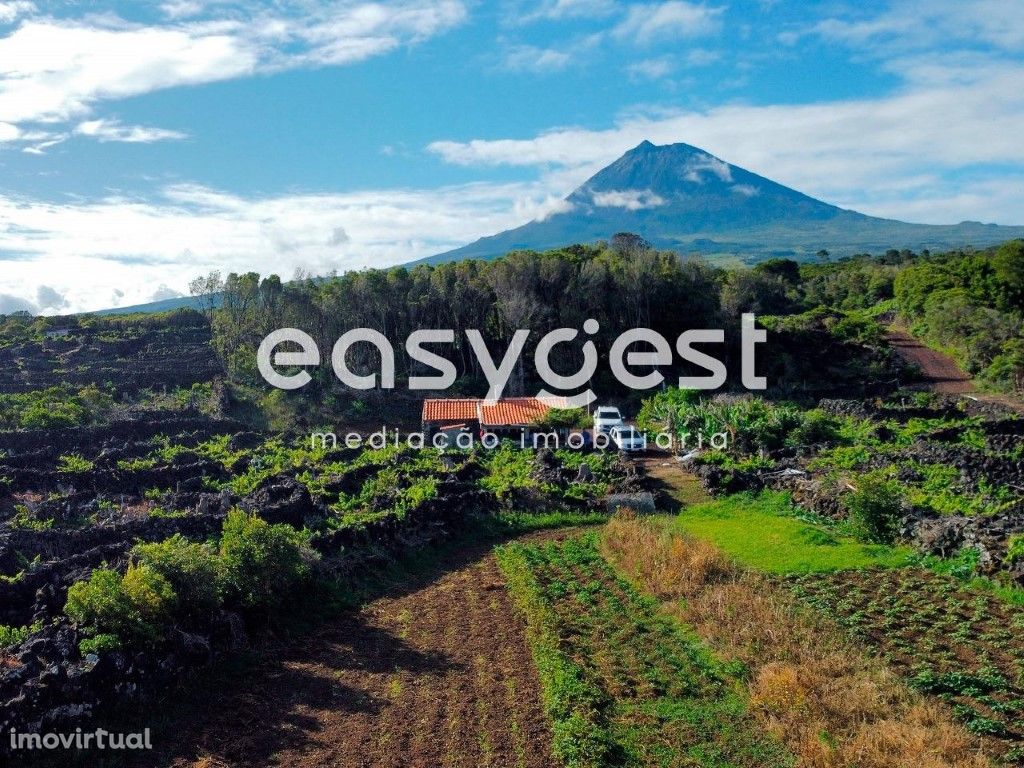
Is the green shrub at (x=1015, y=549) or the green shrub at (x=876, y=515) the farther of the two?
the green shrub at (x=876, y=515)

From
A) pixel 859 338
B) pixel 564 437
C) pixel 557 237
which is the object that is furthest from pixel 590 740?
pixel 557 237

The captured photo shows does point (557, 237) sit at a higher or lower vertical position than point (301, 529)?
higher

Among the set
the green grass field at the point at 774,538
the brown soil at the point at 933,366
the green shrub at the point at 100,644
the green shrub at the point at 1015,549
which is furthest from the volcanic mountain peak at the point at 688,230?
the green shrub at the point at 100,644

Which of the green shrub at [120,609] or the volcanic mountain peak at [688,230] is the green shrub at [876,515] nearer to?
the green shrub at [120,609]

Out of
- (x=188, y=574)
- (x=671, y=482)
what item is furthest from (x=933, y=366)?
(x=188, y=574)

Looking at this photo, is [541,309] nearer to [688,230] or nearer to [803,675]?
Result: [803,675]

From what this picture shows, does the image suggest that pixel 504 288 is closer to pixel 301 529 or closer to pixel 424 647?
pixel 301 529

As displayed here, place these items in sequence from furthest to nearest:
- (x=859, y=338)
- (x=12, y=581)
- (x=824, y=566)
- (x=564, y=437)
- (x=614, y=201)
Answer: (x=614, y=201) < (x=859, y=338) < (x=564, y=437) < (x=824, y=566) < (x=12, y=581)
